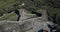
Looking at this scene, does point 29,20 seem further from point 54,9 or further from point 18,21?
point 54,9

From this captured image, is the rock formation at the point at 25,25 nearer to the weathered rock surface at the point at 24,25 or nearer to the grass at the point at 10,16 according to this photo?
the weathered rock surface at the point at 24,25

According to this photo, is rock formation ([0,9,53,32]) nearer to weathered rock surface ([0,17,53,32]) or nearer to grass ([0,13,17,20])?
weathered rock surface ([0,17,53,32])

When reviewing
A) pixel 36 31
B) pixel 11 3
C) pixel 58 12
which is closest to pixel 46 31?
pixel 36 31

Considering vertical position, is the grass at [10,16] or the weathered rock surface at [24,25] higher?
the grass at [10,16]

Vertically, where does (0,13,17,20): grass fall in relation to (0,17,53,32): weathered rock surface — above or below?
above

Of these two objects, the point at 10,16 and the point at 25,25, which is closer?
the point at 25,25

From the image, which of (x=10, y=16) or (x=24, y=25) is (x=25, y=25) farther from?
(x=10, y=16)

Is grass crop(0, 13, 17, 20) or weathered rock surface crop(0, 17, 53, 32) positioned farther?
grass crop(0, 13, 17, 20)

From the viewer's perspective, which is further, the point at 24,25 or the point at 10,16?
the point at 10,16

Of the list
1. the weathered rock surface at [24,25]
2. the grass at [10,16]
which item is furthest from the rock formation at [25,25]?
the grass at [10,16]

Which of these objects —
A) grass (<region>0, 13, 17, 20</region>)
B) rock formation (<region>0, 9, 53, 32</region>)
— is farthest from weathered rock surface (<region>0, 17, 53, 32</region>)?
grass (<region>0, 13, 17, 20</region>)

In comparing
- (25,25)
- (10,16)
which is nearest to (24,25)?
(25,25)
